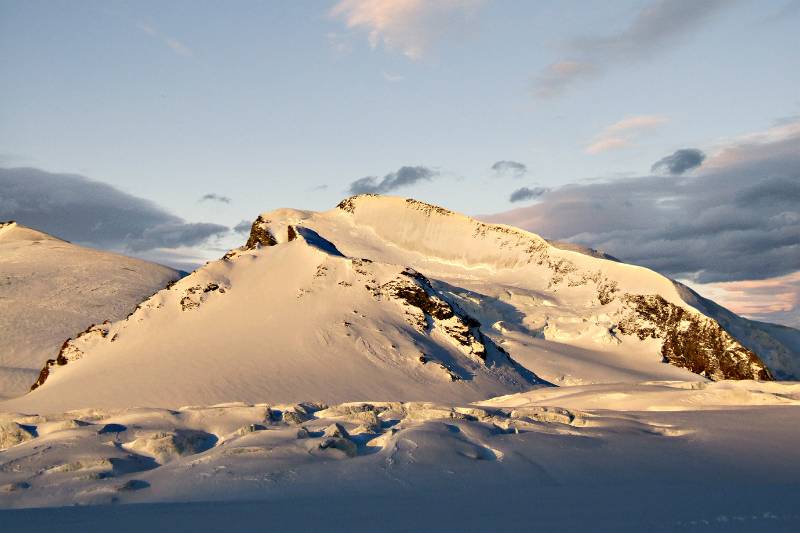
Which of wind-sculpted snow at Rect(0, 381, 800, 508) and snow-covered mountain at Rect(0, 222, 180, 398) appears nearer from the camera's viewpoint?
wind-sculpted snow at Rect(0, 381, 800, 508)

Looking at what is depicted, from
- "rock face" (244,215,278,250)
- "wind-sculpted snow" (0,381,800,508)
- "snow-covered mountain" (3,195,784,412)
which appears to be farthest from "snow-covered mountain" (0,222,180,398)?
"wind-sculpted snow" (0,381,800,508)

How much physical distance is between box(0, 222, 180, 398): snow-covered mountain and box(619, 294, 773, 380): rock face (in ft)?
206

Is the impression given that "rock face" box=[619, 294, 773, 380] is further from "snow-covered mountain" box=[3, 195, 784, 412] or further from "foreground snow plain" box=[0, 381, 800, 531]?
"foreground snow plain" box=[0, 381, 800, 531]

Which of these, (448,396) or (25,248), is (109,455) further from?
(25,248)

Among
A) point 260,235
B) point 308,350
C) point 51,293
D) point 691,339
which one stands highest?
point 260,235

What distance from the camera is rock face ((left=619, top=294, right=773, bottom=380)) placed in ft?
271

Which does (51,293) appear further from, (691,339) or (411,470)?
(411,470)

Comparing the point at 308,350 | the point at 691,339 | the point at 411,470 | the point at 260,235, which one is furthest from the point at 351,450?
the point at 260,235

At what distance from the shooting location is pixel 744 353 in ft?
273

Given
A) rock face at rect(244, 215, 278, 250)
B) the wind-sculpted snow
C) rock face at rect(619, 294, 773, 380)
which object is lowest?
the wind-sculpted snow

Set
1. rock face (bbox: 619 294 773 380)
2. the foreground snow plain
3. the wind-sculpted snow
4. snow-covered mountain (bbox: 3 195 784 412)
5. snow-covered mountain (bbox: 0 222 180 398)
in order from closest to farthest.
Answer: the foreground snow plain, the wind-sculpted snow, snow-covered mountain (bbox: 3 195 784 412), snow-covered mountain (bbox: 0 222 180 398), rock face (bbox: 619 294 773 380)

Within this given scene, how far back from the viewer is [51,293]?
8769 centimetres

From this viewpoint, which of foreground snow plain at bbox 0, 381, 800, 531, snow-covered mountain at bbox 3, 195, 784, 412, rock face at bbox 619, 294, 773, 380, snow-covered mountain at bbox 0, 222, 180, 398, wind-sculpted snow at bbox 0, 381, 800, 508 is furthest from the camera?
rock face at bbox 619, 294, 773, 380

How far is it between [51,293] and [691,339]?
3030 inches
